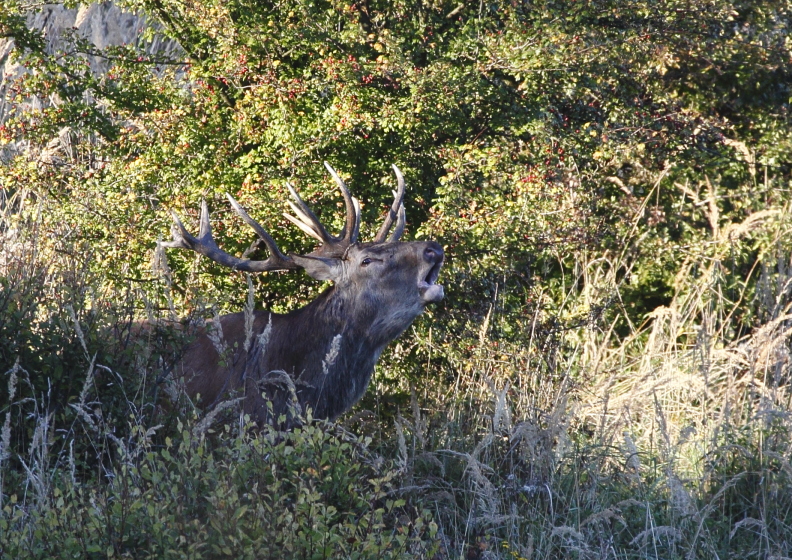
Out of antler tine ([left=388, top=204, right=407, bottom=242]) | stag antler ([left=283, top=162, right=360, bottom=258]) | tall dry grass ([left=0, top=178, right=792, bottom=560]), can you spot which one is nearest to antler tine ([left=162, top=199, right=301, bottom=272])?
stag antler ([left=283, top=162, right=360, bottom=258])

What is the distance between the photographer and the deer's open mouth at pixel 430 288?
574cm

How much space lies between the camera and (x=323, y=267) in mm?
5961

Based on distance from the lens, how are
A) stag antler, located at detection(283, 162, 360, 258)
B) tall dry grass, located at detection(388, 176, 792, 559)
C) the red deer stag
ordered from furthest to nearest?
stag antler, located at detection(283, 162, 360, 258) → the red deer stag → tall dry grass, located at detection(388, 176, 792, 559)

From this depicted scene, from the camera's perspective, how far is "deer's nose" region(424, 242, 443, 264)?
5.80 m

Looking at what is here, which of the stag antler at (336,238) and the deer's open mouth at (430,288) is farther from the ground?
the stag antler at (336,238)

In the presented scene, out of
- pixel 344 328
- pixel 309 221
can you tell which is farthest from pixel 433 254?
pixel 309 221

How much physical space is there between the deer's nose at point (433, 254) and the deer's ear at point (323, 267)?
54 cm

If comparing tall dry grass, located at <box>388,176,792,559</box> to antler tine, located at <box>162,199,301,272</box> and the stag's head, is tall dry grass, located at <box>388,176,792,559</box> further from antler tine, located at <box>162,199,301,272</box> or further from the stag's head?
antler tine, located at <box>162,199,301,272</box>

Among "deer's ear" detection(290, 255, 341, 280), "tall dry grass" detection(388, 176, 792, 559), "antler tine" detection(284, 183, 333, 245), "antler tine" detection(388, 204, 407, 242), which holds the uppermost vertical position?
"antler tine" detection(284, 183, 333, 245)

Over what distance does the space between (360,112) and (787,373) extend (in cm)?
→ 324

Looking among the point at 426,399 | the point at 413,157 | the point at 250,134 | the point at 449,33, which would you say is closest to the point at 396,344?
the point at 426,399

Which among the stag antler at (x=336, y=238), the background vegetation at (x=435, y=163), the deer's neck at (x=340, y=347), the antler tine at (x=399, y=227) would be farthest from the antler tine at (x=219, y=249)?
the antler tine at (x=399, y=227)

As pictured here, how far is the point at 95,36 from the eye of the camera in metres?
12.9

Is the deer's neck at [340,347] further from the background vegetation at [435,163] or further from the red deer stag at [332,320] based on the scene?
the background vegetation at [435,163]
